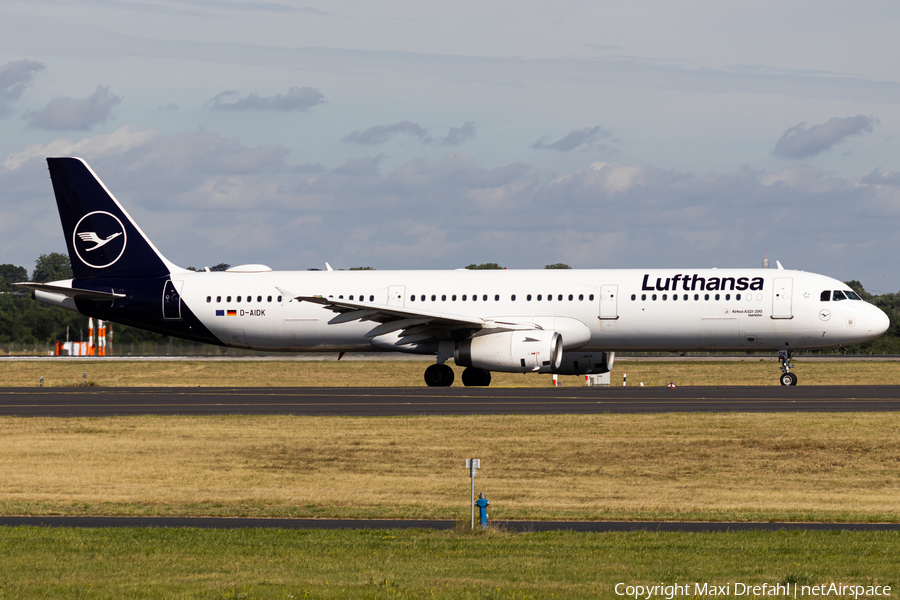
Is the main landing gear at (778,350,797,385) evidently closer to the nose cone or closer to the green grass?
the nose cone

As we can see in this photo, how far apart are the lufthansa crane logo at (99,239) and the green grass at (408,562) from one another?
111 feet

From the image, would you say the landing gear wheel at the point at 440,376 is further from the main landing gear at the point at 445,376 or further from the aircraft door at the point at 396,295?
the aircraft door at the point at 396,295

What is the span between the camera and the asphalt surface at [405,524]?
53.3 ft

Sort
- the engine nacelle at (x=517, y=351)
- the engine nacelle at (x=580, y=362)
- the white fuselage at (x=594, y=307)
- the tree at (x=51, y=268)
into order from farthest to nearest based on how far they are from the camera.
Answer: the tree at (x=51, y=268), the engine nacelle at (x=580, y=362), the white fuselage at (x=594, y=307), the engine nacelle at (x=517, y=351)

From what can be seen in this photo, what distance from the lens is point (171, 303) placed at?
47094 millimetres

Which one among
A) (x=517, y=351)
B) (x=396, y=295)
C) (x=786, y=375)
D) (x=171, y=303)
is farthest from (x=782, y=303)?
(x=171, y=303)

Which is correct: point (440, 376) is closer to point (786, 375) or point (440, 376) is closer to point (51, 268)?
point (786, 375)

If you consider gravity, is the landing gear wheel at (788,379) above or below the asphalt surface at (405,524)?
above

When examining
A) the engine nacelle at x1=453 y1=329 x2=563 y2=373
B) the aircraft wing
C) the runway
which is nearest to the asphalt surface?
the runway

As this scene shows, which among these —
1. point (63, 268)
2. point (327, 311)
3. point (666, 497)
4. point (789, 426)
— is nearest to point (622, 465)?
point (666, 497)

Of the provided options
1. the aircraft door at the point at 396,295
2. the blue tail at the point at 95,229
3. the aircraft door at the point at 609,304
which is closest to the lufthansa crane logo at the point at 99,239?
the blue tail at the point at 95,229

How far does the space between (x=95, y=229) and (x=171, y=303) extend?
204 inches

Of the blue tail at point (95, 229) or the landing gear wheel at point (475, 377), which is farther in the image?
the blue tail at point (95, 229)

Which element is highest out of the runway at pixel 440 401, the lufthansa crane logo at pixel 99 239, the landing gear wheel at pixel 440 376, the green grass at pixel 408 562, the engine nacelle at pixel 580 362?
the lufthansa crane logo at pixel 99 239
